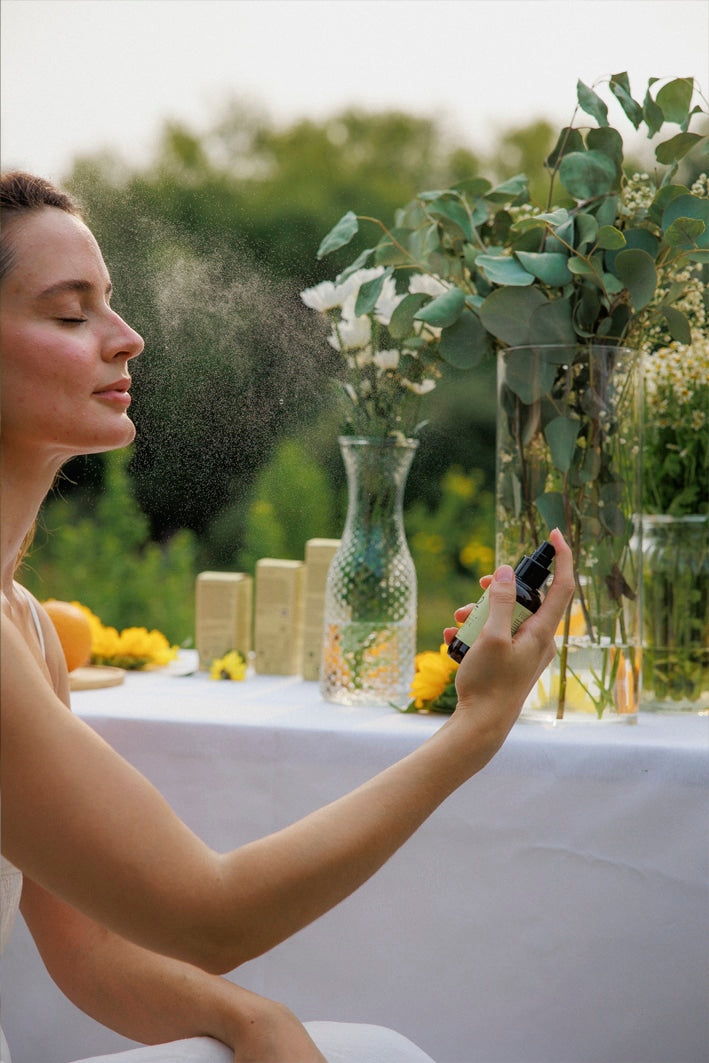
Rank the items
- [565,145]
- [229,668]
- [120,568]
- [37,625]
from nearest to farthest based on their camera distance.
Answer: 1. [37,625]
2. [565,145]
3. [229,668]
4. [120,568]

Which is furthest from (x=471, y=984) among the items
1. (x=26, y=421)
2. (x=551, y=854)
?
(x=26, y=421)

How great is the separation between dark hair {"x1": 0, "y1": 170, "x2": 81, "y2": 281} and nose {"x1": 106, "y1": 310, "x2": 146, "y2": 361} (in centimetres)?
8

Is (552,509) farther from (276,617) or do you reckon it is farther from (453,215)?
(276,617)

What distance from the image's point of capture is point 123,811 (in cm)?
51

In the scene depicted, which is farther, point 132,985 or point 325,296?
point 325,296

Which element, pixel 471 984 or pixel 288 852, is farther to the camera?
pixel 471 984

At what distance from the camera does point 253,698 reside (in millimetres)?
1153

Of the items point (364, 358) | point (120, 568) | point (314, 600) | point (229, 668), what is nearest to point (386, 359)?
point (364, 358)

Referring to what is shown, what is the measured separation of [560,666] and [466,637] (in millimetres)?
385

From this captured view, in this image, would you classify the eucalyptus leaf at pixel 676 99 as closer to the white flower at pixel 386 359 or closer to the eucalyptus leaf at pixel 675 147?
the eucalyptus leaf at pixel 675 147

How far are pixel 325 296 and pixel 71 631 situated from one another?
1.66 ft

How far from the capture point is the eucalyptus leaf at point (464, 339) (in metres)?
1.07

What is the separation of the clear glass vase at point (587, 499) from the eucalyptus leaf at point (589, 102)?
0.24 m

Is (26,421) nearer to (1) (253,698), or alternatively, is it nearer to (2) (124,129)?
(1) (253,698)
